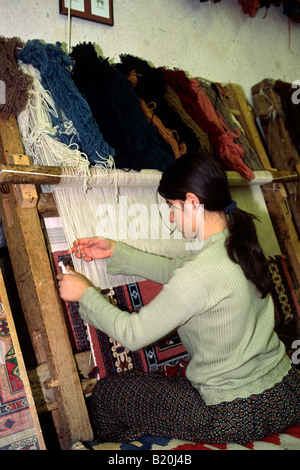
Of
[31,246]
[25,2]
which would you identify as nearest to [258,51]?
[25,2]

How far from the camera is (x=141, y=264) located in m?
→ 1.63

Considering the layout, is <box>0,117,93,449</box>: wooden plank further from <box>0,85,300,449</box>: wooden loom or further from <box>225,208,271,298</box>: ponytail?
<box>225,208,271,298</box>: ponytail

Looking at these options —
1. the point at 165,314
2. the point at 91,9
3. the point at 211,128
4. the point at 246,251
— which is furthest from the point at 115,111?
the point at 165,314

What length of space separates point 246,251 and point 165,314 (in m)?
0.36

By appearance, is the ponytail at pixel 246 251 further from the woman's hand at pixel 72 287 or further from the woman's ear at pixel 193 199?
the woman's hand at pixel 72 287

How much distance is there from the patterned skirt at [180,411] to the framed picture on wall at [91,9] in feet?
5.80

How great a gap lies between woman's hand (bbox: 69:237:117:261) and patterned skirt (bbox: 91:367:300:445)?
0.48m

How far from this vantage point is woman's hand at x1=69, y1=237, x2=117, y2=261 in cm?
153

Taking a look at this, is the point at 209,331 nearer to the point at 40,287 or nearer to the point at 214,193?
the point at 214,193

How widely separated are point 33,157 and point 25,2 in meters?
0.87

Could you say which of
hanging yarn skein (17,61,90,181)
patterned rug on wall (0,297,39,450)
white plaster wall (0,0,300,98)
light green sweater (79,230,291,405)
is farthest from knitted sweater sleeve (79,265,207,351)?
white plaster wall (0,0,300,98)

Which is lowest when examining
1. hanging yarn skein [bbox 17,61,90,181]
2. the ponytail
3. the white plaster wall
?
the ponytail

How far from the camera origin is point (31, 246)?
4.80ft

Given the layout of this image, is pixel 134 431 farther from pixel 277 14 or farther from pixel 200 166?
pixel 277 14
